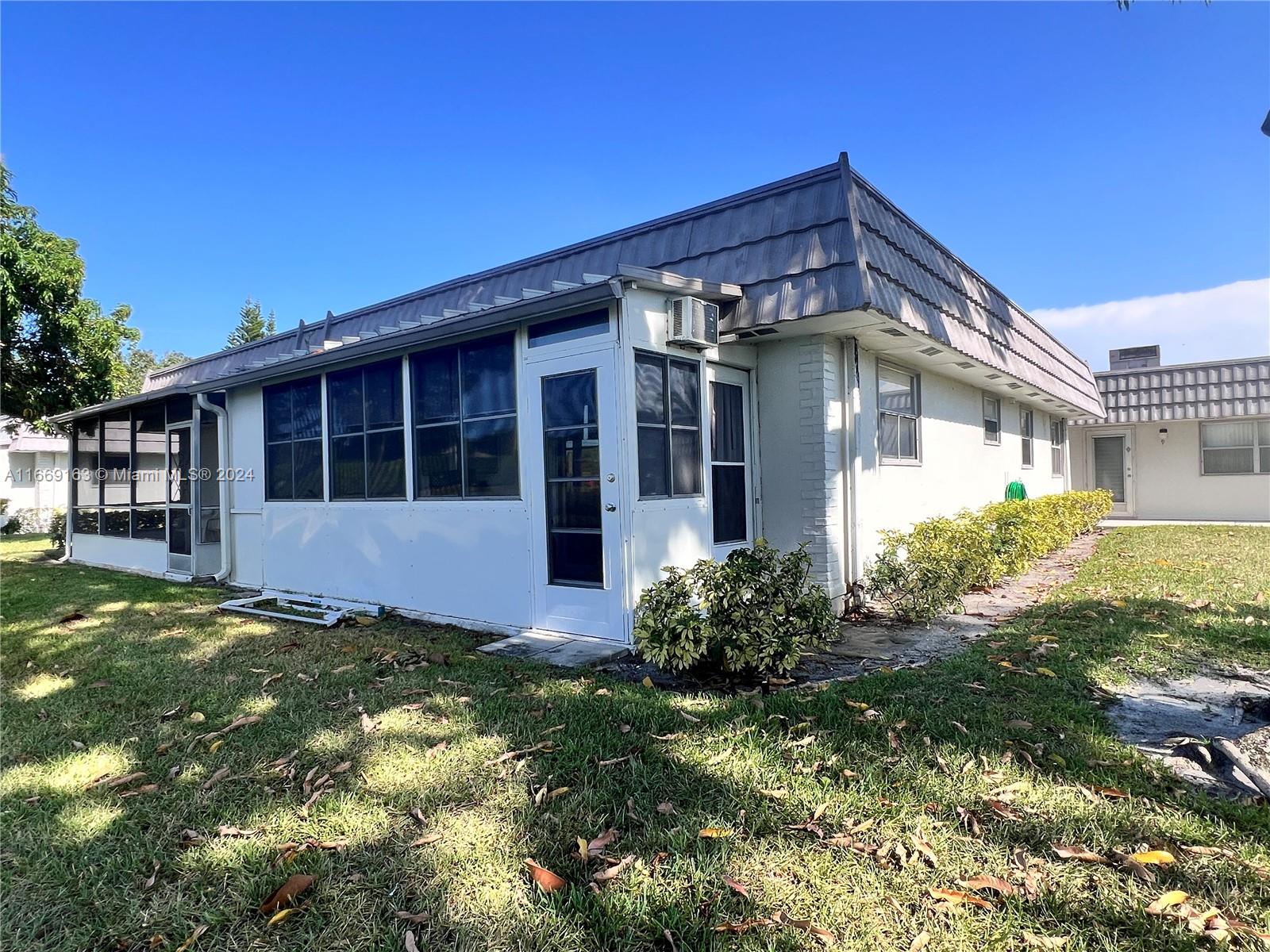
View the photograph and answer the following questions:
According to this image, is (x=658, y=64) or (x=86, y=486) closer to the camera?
(x=658, y=64)

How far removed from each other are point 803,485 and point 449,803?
14.3 ft

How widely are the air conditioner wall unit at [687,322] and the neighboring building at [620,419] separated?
2 centimetres

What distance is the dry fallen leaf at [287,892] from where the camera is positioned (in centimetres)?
215

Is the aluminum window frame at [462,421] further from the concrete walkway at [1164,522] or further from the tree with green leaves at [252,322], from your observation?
the tree with green leaves at [252,322]

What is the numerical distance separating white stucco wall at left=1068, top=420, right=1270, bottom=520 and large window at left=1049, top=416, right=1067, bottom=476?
6.47ft

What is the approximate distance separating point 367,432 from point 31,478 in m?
25.8

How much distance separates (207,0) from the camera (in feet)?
26.1

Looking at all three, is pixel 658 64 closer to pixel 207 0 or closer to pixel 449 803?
pixel 207 0

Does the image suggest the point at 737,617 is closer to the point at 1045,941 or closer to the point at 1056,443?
the point at 1045,941

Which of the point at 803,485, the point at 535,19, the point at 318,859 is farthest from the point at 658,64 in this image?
the point at 318,859

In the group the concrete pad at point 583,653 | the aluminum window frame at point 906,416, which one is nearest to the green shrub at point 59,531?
the concrete pad at point 583,653

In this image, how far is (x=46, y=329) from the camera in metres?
12.7

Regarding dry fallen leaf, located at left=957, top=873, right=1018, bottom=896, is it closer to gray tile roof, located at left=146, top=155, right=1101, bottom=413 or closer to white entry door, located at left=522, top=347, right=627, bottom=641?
white entry door, located at left=522, top=347, right=627, bottom=641

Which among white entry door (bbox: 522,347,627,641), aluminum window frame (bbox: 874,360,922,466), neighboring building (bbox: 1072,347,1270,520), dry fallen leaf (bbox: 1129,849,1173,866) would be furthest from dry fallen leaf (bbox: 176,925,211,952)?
neighboring building (bbox: 1072,347,1270,520)
